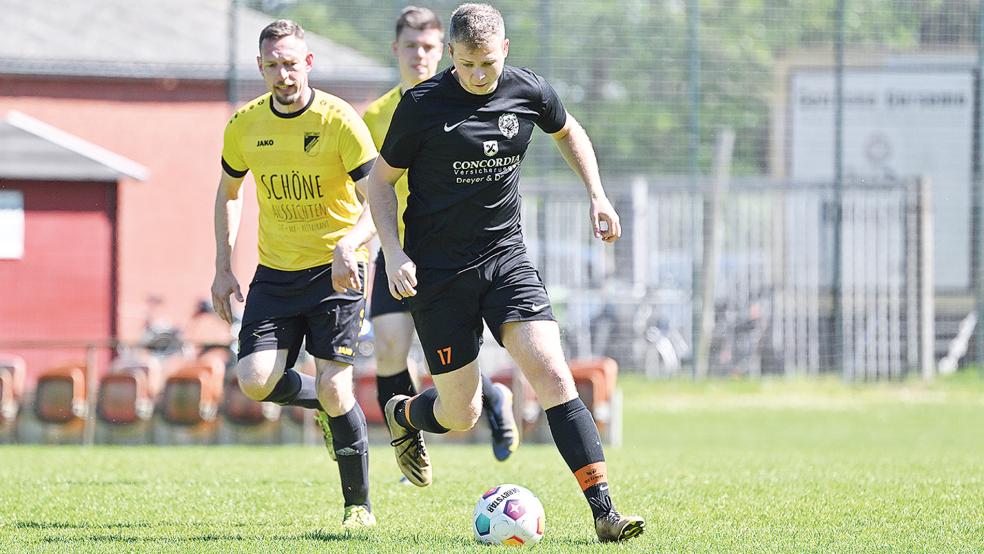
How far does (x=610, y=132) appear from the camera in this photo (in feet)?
67.8

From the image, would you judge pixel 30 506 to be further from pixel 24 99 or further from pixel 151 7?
pixel 151 7

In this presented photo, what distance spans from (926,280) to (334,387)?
1526 cm

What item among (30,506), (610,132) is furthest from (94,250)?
(30,506)

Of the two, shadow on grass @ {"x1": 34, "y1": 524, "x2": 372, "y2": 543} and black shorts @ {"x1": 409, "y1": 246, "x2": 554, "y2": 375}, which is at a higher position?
black shorts @ {"x1": 409, "y1": 246, "x2": 554, "y2": 375}

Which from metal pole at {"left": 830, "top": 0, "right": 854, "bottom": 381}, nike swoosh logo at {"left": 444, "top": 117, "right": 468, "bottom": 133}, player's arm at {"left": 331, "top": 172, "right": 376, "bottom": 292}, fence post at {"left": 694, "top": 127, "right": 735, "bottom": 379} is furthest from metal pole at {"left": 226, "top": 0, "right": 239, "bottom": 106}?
nike swoosh logo at {"left": 444, "top": 117, "right": 468, "bottom": 133}

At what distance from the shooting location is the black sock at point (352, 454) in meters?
6.45

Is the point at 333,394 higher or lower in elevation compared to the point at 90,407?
higher

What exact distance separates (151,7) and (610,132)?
26.8 ft

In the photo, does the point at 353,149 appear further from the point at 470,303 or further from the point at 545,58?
the point at 545,58

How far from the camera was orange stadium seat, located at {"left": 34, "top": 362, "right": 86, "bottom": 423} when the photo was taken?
13.6 metres

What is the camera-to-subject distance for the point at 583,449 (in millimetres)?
5668

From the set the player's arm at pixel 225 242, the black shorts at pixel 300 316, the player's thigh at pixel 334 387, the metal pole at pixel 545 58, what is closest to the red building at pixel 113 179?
the metal pole at pixel 545 58

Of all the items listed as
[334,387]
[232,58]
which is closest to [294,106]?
[334,387]

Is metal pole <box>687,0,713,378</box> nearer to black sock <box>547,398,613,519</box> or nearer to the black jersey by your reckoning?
the black jersey
